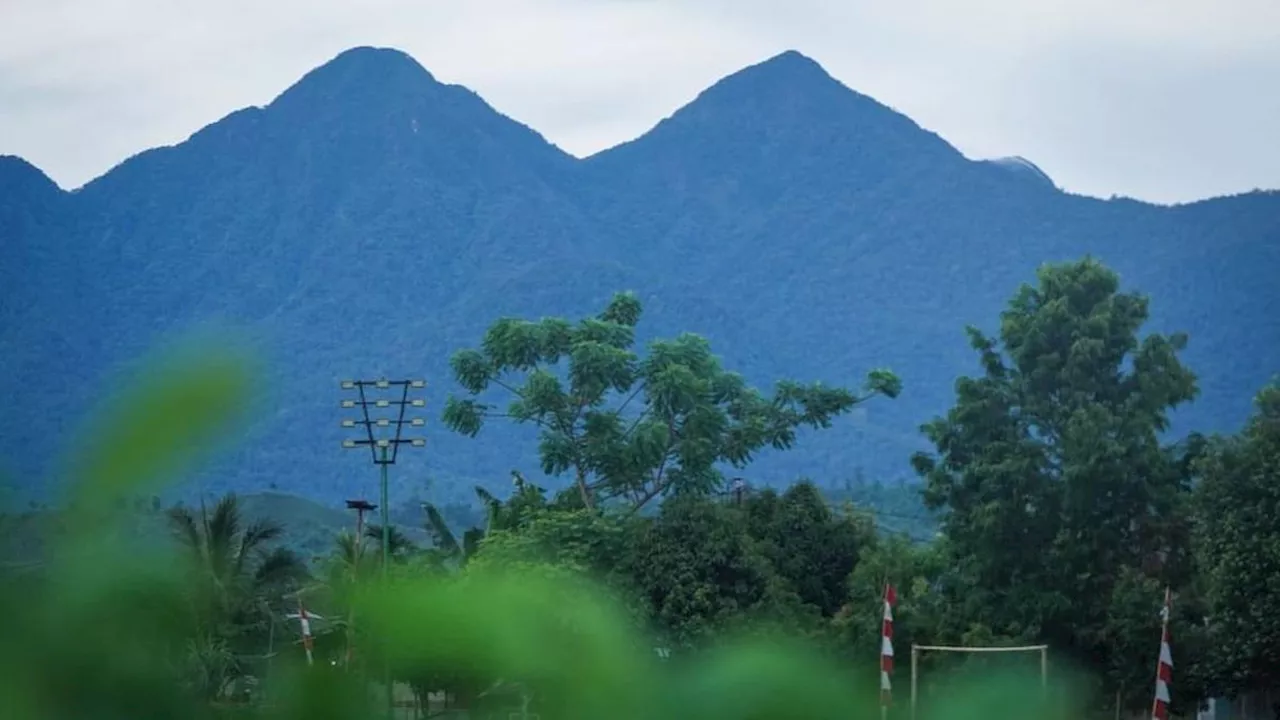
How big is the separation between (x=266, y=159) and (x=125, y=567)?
161 metres

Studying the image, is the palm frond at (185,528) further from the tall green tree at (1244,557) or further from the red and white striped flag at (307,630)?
the tall green tree at (1244,557)

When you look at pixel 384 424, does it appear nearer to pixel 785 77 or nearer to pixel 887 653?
pixel 887 653

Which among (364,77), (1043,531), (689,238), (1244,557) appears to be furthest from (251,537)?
(364,77)

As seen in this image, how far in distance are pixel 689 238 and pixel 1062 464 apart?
Answer: 423 feet

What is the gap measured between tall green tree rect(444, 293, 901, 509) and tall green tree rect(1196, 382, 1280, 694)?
1477 centimetres

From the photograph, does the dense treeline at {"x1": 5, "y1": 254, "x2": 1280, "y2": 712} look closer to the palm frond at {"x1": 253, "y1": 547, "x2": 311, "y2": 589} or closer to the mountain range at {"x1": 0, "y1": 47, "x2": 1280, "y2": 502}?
the palm frond at {"x1": 253, "y1": 547, "x2": 311, "y2": 589}

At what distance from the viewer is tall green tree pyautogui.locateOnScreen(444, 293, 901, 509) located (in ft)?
128

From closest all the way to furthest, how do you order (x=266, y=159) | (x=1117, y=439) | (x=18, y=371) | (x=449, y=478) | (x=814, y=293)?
(x=18, y=371) < (x=1117, y=439) < (x=449, y=478) < (x=814, y=293) < (x=266, y=159)

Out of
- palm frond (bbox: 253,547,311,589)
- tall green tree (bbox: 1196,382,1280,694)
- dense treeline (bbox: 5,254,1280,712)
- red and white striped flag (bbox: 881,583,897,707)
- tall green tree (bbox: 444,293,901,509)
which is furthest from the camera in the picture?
tall green tree (bbox: 444,293,901,509)

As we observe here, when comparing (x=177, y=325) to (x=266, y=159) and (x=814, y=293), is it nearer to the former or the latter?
(x=814, y=293)

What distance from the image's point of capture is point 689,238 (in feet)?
516

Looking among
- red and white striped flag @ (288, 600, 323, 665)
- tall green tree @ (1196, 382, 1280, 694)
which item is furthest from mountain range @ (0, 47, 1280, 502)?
red and white striped flag @ (288, 600, 323, 665)

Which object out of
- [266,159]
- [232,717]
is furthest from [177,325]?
[266,159]

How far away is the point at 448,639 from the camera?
1.12 m
